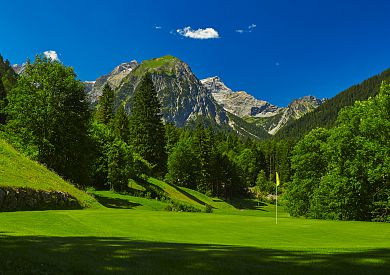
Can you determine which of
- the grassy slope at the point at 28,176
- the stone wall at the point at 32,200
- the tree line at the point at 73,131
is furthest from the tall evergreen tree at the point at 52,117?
the stone wall at the point at 32,200

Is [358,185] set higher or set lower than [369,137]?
lower

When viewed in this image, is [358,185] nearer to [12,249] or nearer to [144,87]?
[12,249]

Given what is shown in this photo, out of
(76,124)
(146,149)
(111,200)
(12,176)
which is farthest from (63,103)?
(146,149)

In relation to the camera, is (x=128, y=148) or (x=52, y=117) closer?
(x=52, y=117)

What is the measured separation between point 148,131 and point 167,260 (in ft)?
220

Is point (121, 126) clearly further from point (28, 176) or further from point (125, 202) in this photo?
point (28, 176)

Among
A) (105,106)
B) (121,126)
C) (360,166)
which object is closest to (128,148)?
(360,166)

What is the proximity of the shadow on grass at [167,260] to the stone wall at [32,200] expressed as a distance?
15857 mm

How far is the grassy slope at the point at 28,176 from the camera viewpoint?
29902 mm

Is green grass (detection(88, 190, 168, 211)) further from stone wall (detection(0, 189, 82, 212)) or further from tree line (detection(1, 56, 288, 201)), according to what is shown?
stone wall (detection(0, 189, 82, 212))

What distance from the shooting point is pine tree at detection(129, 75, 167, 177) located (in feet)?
249

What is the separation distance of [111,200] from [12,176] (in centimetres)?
1588

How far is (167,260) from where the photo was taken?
9688mm

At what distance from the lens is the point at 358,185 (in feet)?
136
